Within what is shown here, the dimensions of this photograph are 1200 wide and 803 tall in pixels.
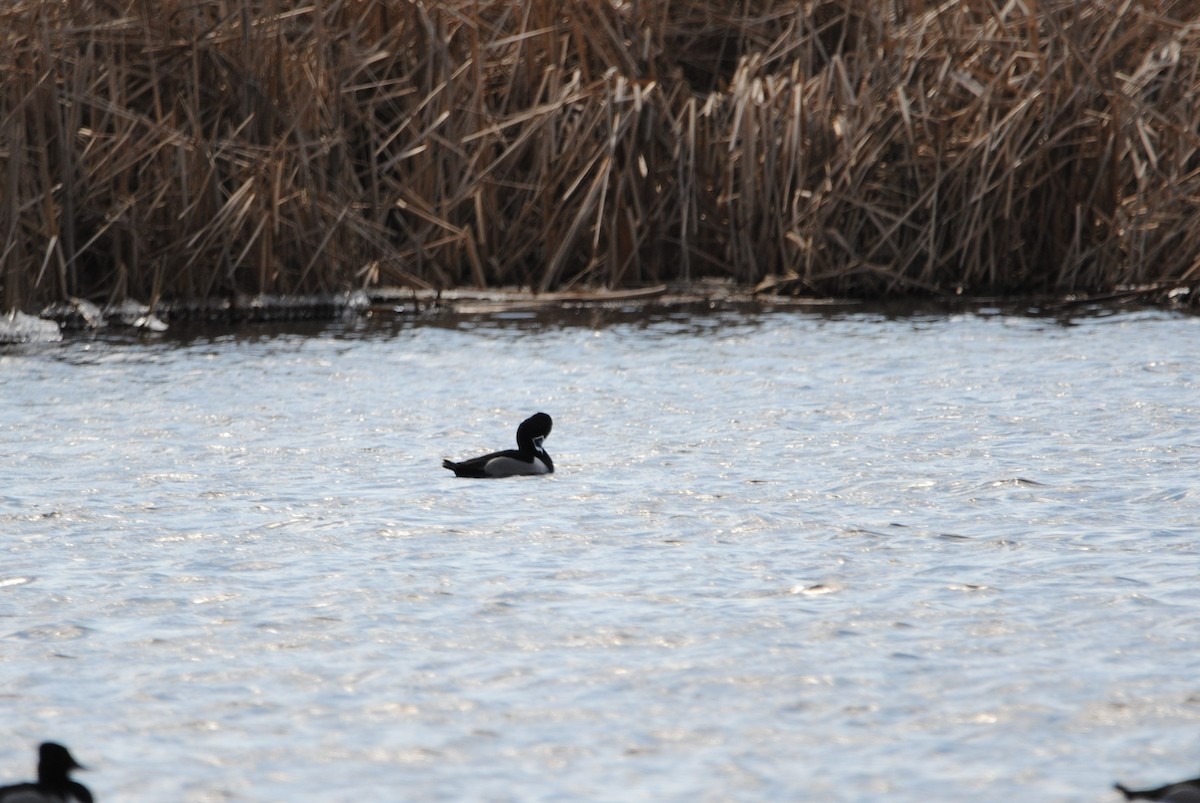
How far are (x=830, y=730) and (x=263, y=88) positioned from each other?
9928 mm

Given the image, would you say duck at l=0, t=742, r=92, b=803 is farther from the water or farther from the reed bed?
the reed bed

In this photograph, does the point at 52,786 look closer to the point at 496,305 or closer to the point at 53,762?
the point at 53,762

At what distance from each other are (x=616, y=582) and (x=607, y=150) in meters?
8.46

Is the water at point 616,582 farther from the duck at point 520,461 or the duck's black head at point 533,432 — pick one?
the duck's black head at point 533,432

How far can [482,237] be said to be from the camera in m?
14.9

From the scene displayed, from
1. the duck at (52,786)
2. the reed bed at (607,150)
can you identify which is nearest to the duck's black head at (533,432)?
the duck at (52,786)

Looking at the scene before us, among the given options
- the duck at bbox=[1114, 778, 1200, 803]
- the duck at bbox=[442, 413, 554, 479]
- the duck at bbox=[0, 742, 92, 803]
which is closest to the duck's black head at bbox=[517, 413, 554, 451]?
the duck at bbox=[442, 413, 554, 479]

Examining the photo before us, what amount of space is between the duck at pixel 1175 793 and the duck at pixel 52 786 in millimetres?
2424

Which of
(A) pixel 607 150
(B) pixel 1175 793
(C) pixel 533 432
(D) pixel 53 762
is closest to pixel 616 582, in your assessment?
(C) pixel 533 432

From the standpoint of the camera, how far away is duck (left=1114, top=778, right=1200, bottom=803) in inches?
161

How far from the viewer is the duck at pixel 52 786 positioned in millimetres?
4199

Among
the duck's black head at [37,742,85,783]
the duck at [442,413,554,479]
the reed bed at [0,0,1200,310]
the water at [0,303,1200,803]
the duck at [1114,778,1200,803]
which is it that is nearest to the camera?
the duck at [1114,778,1200,803]

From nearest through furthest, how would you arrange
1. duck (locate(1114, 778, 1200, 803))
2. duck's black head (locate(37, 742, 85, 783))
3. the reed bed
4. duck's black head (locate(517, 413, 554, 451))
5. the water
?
duck (locate(1114, 778, 1200, 803)) → duck's black head (locate(37, 742, 85, 783)) → the water → duck's black head (locate(517, 413, 554, 451)) → the reed bed

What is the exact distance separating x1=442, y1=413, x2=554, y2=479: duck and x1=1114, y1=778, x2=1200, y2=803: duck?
15.2ft
